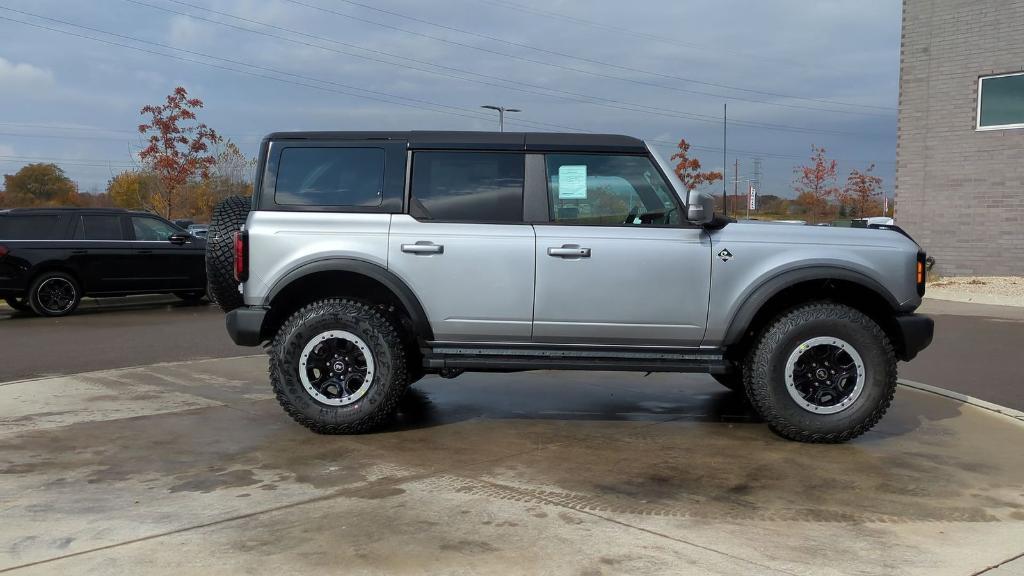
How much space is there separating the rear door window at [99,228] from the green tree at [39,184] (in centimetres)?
5042

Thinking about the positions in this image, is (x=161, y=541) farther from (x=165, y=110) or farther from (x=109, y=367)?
(x=165, y=110)

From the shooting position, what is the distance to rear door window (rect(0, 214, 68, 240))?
13891mm

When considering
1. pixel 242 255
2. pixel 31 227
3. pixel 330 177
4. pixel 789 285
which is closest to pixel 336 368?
pixel 242 255

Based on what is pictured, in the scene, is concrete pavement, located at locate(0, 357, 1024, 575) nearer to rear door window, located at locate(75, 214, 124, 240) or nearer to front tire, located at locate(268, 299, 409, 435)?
front tire, located at locate(268, 299, 409, 435)

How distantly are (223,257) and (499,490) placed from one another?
9.29 ft

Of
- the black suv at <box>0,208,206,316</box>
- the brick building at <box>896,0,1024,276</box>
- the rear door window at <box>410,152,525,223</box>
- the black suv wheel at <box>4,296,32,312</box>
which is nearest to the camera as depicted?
the rear door window at <box>410,152,525,223</box>

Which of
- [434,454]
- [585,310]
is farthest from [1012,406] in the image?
[434,454]

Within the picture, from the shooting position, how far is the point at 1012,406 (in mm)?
7430

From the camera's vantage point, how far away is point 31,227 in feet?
46.1

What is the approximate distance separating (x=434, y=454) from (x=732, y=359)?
2.32 m

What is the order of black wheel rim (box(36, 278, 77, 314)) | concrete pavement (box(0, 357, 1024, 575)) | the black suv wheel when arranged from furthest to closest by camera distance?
the black suv wheel < black wheel rim (box(36, 278, 77, 314)) < concrete pavement (box(0, 357, 1024, 575))

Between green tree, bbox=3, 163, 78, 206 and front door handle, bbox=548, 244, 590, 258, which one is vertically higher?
green tree, bbox=3, 163, 78, 206

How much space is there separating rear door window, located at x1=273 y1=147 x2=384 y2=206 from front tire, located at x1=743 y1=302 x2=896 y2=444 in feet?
9.40

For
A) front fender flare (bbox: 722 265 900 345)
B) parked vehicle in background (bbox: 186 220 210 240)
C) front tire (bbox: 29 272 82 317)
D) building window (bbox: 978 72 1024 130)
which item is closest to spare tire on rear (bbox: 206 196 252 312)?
front fender flare (bbox: 722 265 900 345)
